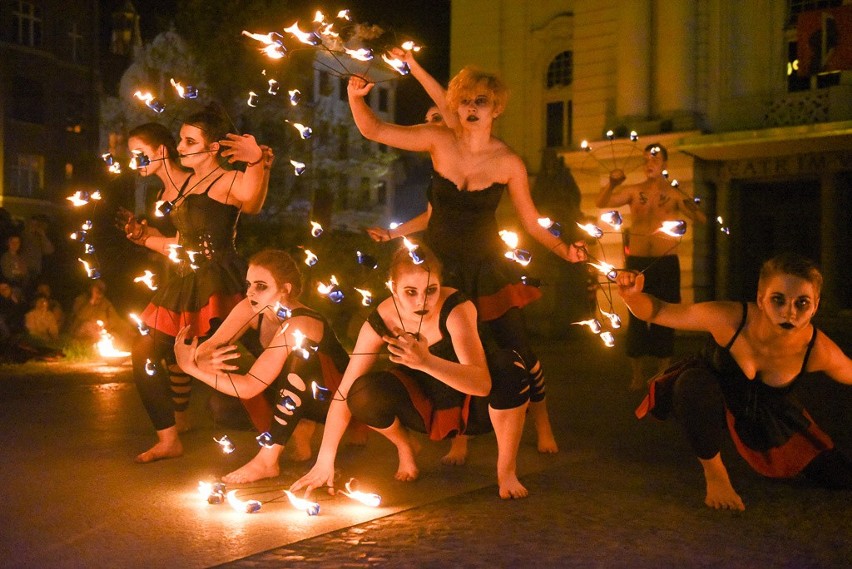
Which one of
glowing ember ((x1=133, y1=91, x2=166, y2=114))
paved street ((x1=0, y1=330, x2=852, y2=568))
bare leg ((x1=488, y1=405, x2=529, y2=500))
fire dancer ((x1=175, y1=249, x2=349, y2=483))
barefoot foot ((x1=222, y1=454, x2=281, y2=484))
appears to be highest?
glowing ember ((x1=133, y1=91, x2=166, y2=114))

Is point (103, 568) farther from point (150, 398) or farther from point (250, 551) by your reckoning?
point (150, 398)

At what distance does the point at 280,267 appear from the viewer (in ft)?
16.0

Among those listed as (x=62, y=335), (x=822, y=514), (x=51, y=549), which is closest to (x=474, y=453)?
(x=822, y=514)

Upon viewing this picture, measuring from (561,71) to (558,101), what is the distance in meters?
0.69

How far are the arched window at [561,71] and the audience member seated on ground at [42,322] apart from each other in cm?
1310

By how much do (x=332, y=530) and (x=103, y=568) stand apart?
2.99 ft

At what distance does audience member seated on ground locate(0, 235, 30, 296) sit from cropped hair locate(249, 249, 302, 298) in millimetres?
8225

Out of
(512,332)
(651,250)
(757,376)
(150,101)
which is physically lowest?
(757,376)

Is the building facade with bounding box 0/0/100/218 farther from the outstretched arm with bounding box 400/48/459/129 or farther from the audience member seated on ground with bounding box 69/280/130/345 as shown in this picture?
the outstretched arm with bounding box 400/48/459/129

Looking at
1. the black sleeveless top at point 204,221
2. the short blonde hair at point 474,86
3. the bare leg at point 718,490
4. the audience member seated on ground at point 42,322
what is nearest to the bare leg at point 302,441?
the black sleeveless top at point 204,221

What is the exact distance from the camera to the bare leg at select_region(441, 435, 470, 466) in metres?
5.20

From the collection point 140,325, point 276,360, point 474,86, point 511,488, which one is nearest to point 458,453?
point 511,488

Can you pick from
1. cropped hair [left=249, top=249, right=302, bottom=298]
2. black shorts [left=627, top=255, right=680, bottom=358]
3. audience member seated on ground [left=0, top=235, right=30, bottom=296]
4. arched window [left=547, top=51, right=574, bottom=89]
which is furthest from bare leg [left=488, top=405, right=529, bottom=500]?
arched window [left=547, top=51, right=574, bottom=89]

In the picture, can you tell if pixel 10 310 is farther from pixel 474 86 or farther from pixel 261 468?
pixel 474 86
